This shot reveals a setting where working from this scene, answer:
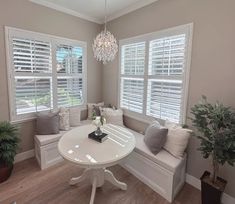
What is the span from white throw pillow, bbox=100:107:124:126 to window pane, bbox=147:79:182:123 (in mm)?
641

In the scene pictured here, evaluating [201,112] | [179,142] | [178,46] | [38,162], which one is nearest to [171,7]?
[178,46]

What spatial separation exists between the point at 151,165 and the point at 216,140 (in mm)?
919

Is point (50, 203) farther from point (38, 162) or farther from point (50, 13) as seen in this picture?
point (50, 13)

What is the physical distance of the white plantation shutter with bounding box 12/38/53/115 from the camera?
2.50 meters

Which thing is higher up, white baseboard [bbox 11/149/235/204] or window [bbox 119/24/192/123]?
window [bbox 119/24/192/123]

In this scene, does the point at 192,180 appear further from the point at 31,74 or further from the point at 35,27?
the point at 35,27

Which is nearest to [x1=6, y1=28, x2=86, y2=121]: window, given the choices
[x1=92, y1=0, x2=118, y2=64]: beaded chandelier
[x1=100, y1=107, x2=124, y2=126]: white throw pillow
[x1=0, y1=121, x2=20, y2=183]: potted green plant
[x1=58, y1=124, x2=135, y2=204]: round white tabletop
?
[x1=0, y1=121, x2=20, y2=183]: potted green plant

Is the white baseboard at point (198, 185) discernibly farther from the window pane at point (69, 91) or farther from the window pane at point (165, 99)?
the window pane at point (69, 91)

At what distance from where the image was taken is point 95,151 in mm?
1669

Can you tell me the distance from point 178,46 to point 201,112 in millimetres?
1108

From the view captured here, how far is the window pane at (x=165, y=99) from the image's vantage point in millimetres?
2328

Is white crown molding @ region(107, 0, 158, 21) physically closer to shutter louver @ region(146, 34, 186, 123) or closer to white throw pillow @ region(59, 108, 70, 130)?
shutter louver @ region(146, 34, 186, 123)

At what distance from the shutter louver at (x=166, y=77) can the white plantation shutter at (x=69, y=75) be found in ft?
5.24

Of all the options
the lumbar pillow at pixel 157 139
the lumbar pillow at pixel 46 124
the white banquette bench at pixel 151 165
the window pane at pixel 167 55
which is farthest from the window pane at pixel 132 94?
the lumbar pillow at pixel 46 124
